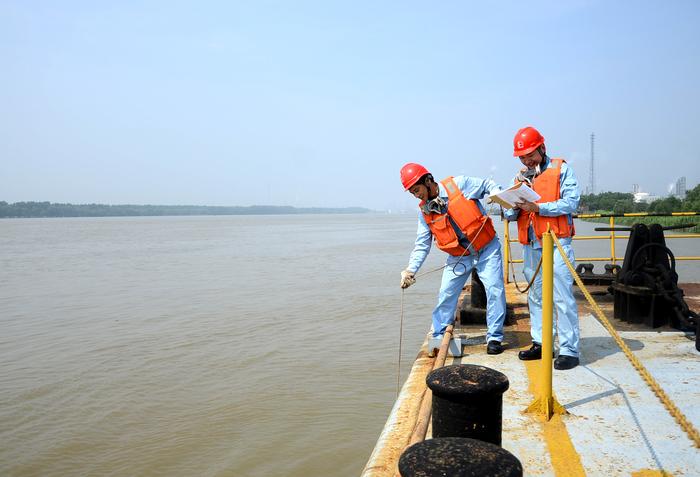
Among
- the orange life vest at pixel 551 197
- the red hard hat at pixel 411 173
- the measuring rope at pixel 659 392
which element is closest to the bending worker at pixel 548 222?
the orange life vest at pixel 551 197

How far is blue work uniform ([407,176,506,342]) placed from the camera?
4.70 meters

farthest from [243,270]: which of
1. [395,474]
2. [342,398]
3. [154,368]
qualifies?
[395,474]

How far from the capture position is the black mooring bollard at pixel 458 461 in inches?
69.7

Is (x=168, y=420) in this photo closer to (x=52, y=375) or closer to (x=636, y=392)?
(x=52, y=375)

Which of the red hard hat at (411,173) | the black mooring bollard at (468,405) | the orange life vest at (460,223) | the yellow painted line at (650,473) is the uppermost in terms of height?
the red hard hat at (411,173)

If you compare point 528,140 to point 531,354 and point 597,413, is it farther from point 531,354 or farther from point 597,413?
point 597,413

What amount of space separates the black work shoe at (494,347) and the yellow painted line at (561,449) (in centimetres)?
134

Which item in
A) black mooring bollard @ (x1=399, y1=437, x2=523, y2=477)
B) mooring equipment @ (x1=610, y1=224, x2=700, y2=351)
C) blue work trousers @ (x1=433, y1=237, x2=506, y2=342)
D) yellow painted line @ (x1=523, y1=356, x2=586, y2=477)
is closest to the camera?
black mooring bollard @ (x1=399, y1=437, x2=523, y2=477)

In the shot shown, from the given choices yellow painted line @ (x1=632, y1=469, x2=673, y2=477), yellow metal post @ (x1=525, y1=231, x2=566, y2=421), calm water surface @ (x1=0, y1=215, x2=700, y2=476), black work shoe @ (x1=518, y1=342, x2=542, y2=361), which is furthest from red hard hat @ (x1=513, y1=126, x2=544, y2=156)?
calm water surface @ (x1=0, y1=215, x2=700, y2=476)

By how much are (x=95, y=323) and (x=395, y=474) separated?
35.4 feet

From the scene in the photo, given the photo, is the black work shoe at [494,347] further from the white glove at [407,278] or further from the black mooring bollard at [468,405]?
the black mooring bollard at [468,405]

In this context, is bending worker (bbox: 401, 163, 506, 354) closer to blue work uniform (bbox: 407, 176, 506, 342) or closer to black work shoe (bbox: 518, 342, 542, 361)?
blue work uniform (bbox: 407, 176, 506, 342)

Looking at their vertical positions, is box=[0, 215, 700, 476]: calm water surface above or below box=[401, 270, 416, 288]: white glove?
below

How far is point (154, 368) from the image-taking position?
823 centimetres
